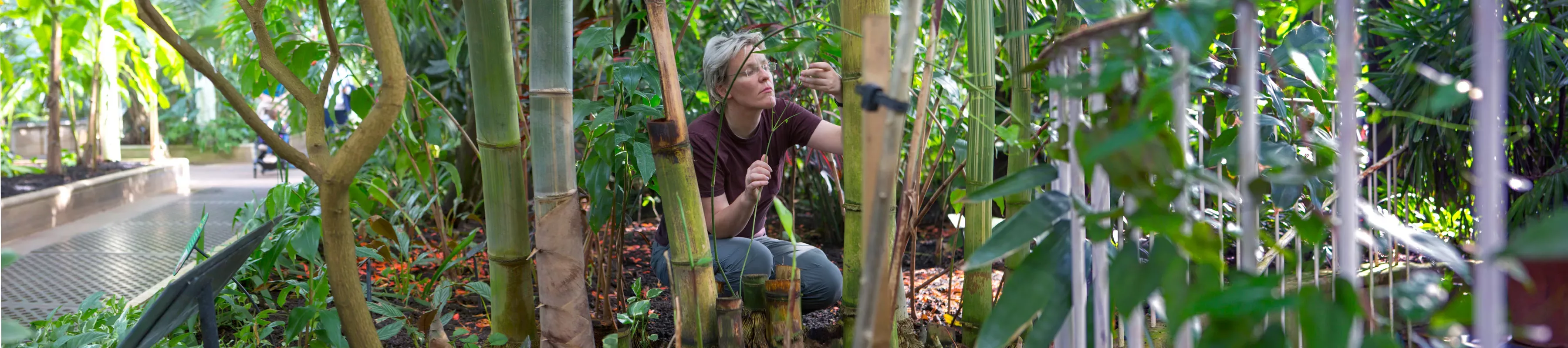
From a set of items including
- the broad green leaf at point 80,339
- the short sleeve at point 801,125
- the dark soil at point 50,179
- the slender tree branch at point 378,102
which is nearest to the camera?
the slender tree branch at point 378,102

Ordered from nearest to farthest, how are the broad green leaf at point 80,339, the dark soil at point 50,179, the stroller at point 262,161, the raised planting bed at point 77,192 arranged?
1. the broad green leaf at point 80,339
2. the raised planting bed at point 77,192
3. the dark soil at point 50,179
4. the stroller at point 262,161

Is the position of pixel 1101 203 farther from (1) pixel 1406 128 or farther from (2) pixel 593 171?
(1) pixel 1406 128

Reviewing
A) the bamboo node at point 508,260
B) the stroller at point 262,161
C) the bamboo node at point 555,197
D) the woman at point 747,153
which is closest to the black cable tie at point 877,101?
the bamboo node at point 555,197

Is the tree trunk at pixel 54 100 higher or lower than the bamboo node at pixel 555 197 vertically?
higher

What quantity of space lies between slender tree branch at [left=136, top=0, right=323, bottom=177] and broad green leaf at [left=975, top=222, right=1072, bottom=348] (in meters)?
0.72

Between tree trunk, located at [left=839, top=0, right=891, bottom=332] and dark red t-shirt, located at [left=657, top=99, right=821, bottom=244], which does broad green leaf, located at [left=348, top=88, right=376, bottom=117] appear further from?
tree trunk, located at [left=839, top=0, right=891, bottom=332]

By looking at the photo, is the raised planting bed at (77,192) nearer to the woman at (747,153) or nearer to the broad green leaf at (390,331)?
A: the broad green leaf at (390,331)

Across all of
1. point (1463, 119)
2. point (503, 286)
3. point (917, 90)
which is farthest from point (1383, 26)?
A: point (503, 286)

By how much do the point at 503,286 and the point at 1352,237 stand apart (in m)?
1.13

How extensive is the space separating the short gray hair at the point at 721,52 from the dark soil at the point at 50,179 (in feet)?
16.4

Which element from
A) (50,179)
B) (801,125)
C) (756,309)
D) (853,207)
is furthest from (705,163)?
(50,179)

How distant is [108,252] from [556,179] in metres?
3.69

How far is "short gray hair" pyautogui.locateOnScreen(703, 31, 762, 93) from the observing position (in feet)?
5.97

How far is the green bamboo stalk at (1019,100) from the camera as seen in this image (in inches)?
46.7
